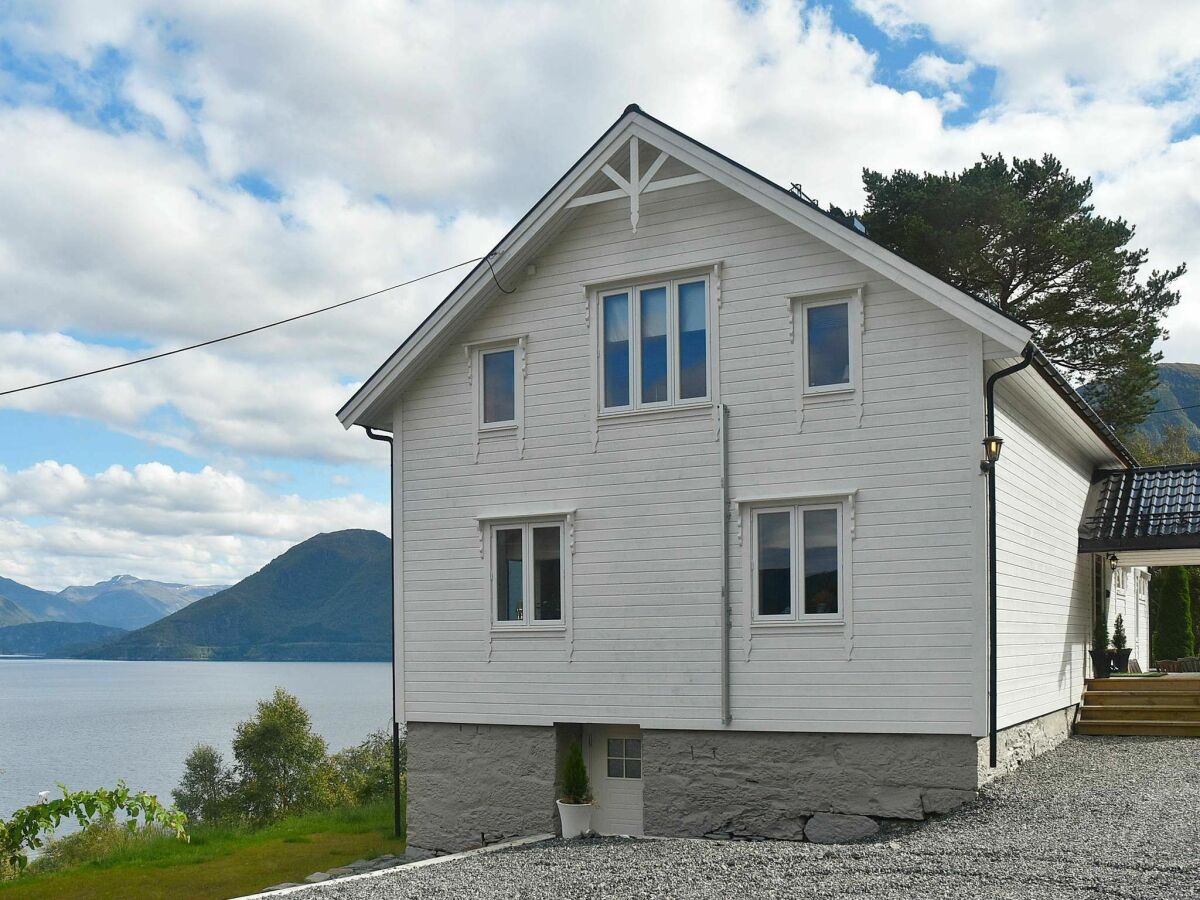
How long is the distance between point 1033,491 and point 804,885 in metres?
7.75

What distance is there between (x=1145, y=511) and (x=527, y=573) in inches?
390

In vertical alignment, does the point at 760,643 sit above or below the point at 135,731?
above

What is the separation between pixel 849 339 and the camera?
13.6 m

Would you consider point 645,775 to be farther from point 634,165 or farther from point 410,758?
point 634,165

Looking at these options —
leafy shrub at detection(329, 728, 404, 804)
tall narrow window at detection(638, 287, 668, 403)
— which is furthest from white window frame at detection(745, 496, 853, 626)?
leafy shrub at detection(329, 728, 404, 804)

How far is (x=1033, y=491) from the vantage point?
15.4 m

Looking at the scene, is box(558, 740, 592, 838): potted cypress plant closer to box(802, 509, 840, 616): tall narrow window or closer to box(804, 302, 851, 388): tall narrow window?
box(802, 509, 840, 616): tall narrow window

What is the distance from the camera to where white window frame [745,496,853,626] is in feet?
43.6

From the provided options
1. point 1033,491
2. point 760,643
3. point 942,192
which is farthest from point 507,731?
point 942,192

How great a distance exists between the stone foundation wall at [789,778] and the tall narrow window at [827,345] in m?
3.97

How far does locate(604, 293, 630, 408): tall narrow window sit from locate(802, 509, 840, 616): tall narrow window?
2.83m

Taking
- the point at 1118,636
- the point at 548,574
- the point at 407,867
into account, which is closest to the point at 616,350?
the point at 548,574

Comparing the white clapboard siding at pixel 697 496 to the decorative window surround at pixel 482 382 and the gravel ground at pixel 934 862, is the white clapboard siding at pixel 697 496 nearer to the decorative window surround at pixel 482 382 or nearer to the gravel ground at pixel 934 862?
the decorative window surround at pixel 482 382

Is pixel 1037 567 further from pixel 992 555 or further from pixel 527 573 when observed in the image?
pixel 527 573
